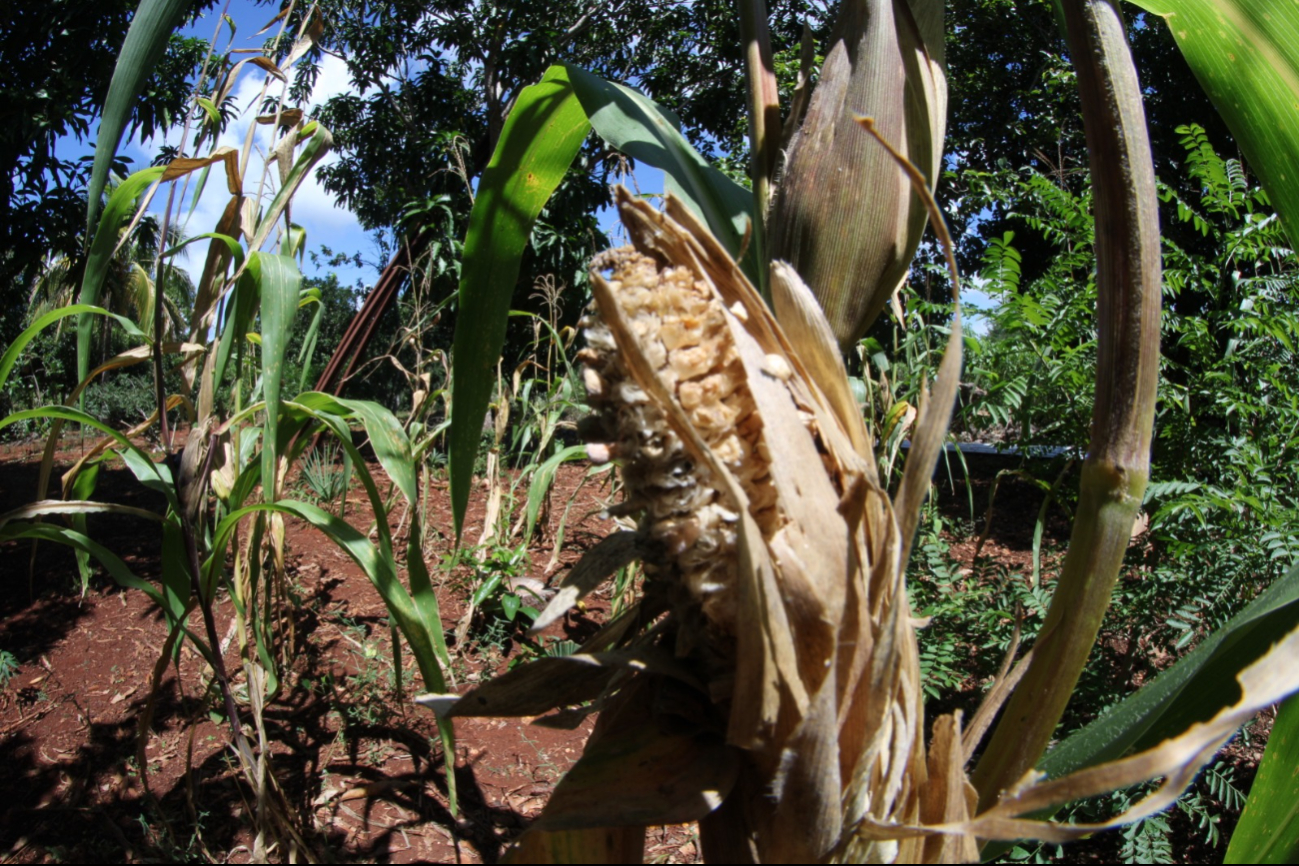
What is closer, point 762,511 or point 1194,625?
point 762,511

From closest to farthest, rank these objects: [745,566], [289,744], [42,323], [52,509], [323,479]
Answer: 1. [745,566]
2. [52,509]
3. [42,323]
4. [289,744]
5. [323,479]

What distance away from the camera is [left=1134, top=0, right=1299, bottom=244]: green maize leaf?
1.50 feet

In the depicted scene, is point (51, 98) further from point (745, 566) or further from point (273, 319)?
point (745, 566)

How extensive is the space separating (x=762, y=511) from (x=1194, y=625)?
1.46 m

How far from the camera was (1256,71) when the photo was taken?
464 millimetres

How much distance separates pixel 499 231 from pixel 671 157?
0.60ft

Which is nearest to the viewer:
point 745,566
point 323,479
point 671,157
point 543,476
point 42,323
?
point 745,566

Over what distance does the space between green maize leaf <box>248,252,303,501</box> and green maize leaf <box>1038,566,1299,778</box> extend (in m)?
0.82

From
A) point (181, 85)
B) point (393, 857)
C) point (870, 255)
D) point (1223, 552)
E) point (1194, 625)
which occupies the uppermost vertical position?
point (181, 85)

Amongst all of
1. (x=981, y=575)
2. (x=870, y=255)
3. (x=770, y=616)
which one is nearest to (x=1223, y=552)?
(x=981, y=575)

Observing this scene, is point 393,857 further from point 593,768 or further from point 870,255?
point 870,255

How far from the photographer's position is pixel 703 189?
555 millimetres

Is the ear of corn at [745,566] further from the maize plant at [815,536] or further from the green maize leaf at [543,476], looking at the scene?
the green maize leaf at [543,476]

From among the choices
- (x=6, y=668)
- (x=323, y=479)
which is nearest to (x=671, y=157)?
(x=6, y=668)
